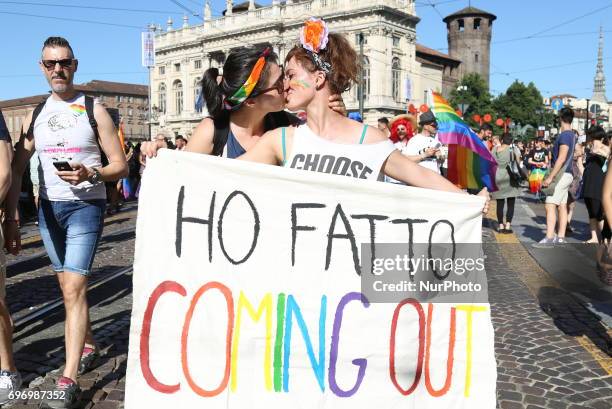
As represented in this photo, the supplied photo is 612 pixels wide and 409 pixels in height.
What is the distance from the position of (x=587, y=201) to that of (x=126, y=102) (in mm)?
111151

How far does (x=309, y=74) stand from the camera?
2691 millimetres

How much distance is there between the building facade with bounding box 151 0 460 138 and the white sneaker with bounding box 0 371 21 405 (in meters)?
36.4

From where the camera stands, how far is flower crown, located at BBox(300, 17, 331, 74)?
2.64 meters

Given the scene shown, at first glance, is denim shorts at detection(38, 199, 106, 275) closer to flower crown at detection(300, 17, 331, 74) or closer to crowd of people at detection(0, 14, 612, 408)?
crowd of people at detection(0, 14, 612, 408)

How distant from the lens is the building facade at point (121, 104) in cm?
10569

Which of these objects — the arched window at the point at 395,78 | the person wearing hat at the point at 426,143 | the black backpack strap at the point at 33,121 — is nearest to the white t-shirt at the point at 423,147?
the person wearing hat at the point at 426,143

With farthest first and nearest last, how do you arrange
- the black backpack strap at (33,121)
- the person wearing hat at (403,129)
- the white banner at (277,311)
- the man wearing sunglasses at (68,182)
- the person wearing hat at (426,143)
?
the person wearing hat at (403,129)
the person wearing hat at (426,143)
the black backpack strap at (33,121)
the man wearing sunglasses at (68,182)
the white banner at (277,311)

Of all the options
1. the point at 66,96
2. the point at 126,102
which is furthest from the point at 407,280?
the point at 126,102

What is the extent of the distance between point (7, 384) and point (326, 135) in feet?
7.43

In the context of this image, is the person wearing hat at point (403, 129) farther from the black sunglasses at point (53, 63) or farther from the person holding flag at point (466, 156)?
the black sunglasses at point (53, 63)

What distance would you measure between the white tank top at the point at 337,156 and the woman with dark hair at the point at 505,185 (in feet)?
26.3

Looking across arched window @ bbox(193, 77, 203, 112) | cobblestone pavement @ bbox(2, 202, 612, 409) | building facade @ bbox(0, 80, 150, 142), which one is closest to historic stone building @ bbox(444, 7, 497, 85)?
arched window @ bbox(193, 77, 203, 112)

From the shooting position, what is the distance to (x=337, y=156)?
263 centimetres

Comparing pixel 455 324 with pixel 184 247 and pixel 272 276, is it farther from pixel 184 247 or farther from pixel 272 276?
pixel 184 247
